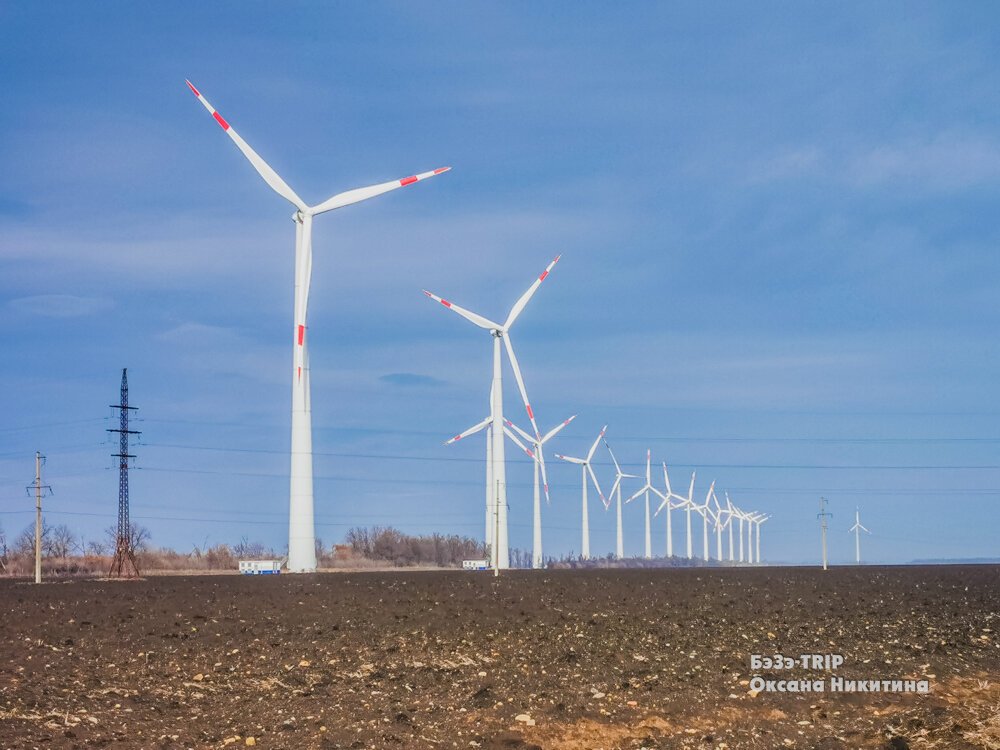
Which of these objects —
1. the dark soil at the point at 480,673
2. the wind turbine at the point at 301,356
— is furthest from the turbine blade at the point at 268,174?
the dark soil at the point at 480,673

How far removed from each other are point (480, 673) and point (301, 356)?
136 ft

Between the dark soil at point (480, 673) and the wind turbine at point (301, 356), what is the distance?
72.2ft

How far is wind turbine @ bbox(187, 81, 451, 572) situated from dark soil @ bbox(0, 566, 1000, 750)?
21995 mm

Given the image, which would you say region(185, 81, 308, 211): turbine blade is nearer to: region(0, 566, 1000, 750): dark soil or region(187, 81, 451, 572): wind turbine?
region(187, 81, 451, 572): wind turbine

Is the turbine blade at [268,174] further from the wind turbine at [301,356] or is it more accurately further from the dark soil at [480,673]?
the dark soil at [480,673]

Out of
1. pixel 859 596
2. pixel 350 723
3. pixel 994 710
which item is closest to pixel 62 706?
pixel 350 723

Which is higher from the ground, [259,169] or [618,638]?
[259,169]

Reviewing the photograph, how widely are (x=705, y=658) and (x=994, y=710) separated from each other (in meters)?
10.9

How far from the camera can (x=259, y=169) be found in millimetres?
77750

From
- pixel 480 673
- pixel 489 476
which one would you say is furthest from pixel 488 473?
pixel 480 673

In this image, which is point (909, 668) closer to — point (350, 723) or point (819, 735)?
point (819, 735)

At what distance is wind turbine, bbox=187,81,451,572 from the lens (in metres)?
72.3

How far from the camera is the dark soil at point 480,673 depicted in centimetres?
2622

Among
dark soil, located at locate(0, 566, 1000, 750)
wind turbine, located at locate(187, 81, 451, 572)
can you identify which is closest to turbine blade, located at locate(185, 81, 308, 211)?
wind turbine, located at locate(187, 81, 451, 572)
